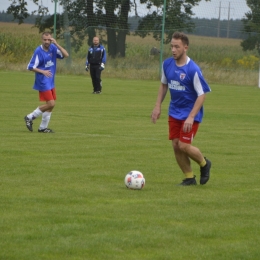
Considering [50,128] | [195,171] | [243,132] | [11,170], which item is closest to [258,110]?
[243,132]

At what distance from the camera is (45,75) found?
571 inches

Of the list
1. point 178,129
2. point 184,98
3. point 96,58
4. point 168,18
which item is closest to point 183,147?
point 178,129

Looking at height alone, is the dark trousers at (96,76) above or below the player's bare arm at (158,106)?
below

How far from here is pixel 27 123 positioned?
14430 millimetres

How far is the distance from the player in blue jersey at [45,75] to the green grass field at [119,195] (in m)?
0.35

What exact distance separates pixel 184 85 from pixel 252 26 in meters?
31.3

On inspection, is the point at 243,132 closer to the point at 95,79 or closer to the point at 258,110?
the point at 258,110

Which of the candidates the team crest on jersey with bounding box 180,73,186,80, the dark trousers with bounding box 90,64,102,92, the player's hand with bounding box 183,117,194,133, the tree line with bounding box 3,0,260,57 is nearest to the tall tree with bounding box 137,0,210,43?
the tree line with bounding box 3,0,260,57

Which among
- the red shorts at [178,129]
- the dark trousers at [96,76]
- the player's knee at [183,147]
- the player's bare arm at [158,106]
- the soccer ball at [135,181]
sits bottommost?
the dark trousers at [96,76]

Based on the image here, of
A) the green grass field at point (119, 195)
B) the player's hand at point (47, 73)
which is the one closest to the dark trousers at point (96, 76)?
the green grass field at point (119, 195)

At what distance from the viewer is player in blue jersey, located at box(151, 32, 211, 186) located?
839 cm

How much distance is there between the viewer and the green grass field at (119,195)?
5.80 m

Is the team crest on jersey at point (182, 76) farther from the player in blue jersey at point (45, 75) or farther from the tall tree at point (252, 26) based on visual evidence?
the tall tree at point (252, 26)

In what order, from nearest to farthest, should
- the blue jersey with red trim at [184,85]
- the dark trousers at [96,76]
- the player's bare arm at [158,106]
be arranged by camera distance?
the blue jersey with red trim at [184,85]
the player's bare arm at [158,106]
the dark trousers at [96,76]
